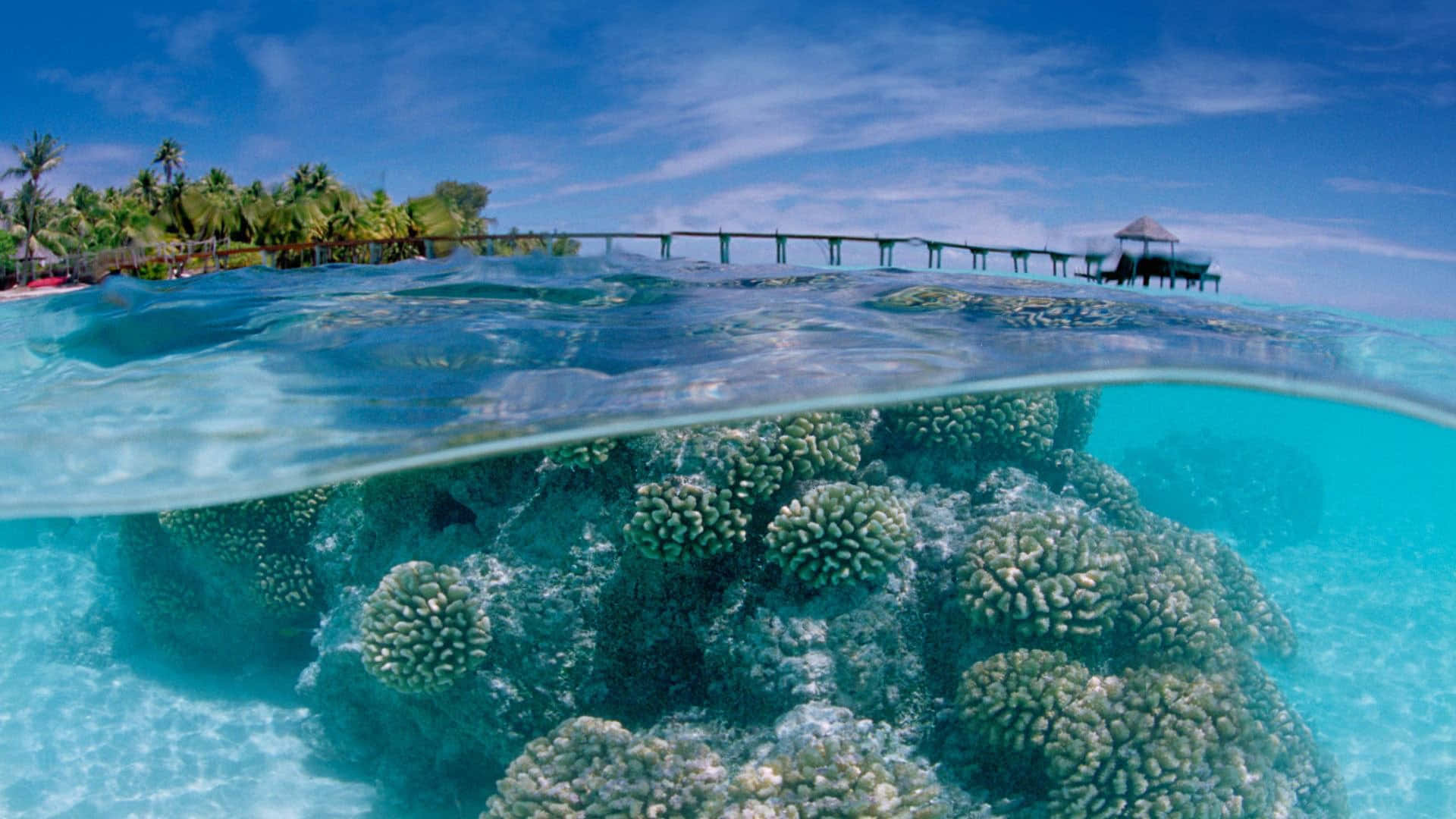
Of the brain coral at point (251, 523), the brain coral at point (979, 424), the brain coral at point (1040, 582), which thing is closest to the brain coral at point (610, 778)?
the brain coral at point (1040, 582)

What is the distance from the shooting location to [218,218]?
110ft

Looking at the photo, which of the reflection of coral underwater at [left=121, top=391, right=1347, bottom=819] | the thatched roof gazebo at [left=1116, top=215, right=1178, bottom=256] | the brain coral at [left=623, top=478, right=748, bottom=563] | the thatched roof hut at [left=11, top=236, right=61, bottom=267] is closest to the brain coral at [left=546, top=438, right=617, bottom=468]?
the reflection of coral underwater at [left=121, top=391, right=1347, bottom=819]

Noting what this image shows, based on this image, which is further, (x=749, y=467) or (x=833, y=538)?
(x=749, y=467)

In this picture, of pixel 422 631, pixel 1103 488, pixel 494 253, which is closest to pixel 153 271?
pixel 494 253

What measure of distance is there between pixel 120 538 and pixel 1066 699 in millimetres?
12327

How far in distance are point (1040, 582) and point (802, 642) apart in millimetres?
2219

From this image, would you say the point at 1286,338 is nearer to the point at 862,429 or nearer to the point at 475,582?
the point at 862,429

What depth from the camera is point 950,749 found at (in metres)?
6.80

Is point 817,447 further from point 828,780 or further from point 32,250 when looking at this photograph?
point 32,250

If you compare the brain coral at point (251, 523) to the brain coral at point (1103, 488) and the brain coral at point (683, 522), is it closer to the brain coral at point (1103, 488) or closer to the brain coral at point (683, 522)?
the brain coral at point (683, 522)

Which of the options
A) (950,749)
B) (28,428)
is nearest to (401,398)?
(28,428)

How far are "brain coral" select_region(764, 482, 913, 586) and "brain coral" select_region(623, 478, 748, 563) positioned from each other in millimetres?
393

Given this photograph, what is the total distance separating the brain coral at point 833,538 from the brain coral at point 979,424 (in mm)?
1739

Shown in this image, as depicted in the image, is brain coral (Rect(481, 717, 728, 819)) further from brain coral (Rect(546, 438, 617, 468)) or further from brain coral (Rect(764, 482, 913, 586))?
brain coral (Rect(546, 438, 617, 468))
